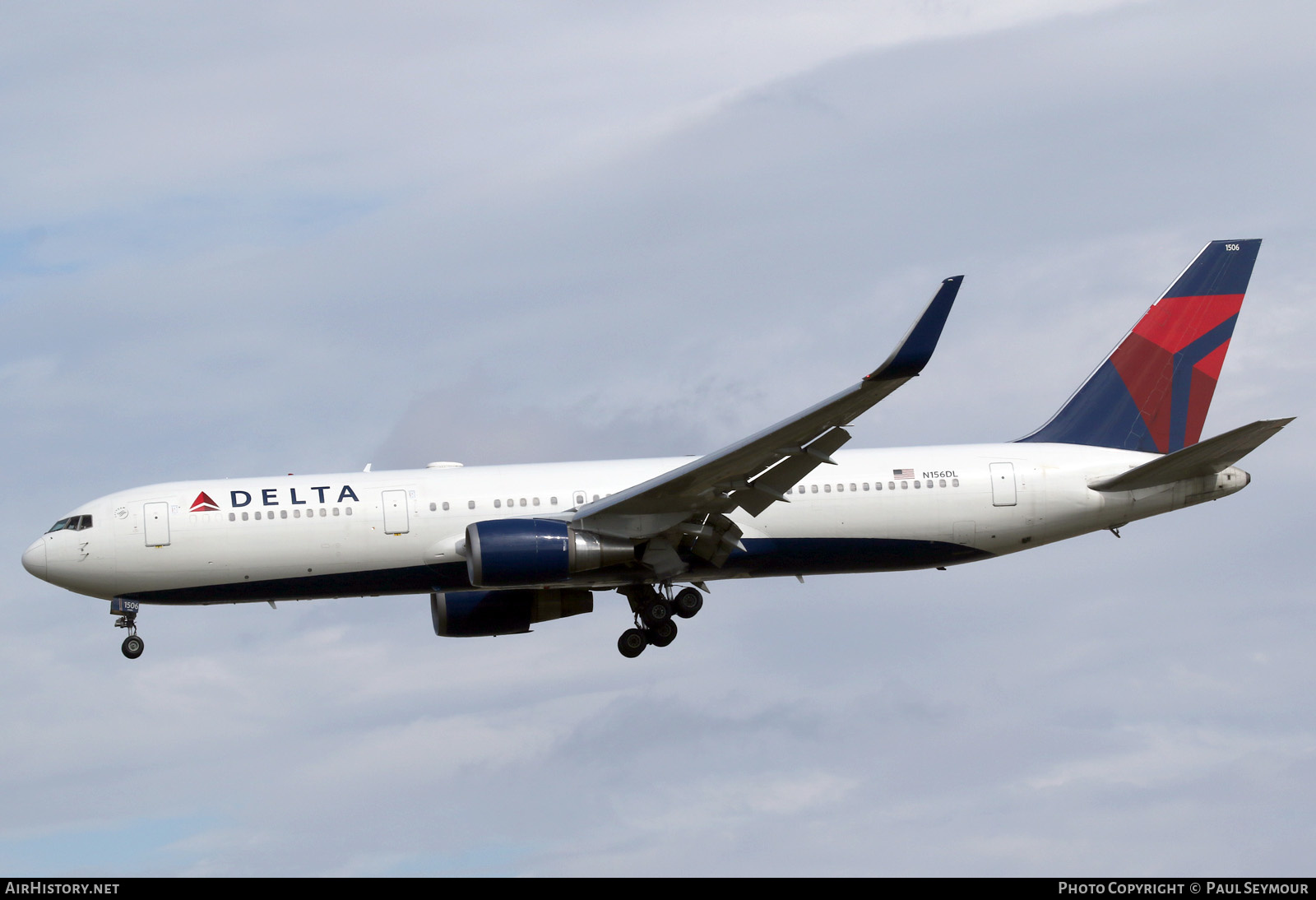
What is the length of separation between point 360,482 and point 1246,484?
18901mm

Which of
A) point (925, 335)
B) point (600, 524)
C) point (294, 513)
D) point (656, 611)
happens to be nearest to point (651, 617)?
point (656, 611)

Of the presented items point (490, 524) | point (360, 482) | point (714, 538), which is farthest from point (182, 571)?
point (714, 538)

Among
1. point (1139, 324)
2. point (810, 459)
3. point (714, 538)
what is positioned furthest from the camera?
point (1139, 324)

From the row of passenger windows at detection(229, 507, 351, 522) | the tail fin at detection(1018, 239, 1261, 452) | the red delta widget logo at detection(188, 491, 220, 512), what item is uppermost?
the tail fin at detection(1018, 239, 1261, 452)

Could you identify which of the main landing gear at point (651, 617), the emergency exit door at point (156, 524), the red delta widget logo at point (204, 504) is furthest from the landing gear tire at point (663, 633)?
the emergency exit door at point (156, 524)

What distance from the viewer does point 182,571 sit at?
97.8 ft

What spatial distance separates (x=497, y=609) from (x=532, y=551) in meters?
4.97

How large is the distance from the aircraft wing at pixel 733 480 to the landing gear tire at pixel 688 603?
2.35m

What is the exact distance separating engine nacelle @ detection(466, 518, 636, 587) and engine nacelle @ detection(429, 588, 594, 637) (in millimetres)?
3840

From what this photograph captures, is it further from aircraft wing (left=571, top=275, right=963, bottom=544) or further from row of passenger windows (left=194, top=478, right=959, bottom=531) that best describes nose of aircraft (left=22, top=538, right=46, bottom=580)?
aircraft wing (left=571, top=275, right=963, bottom=544)

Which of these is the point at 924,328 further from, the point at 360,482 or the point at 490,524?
the point at 360,482

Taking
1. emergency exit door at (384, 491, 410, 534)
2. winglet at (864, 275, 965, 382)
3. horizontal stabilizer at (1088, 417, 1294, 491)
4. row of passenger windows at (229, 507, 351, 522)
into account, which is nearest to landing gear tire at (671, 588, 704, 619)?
emergency exit door at (384, 491, 410, 534)

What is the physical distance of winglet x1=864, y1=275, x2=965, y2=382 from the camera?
72.3 ft

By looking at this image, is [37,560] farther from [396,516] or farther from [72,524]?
[396,516]
